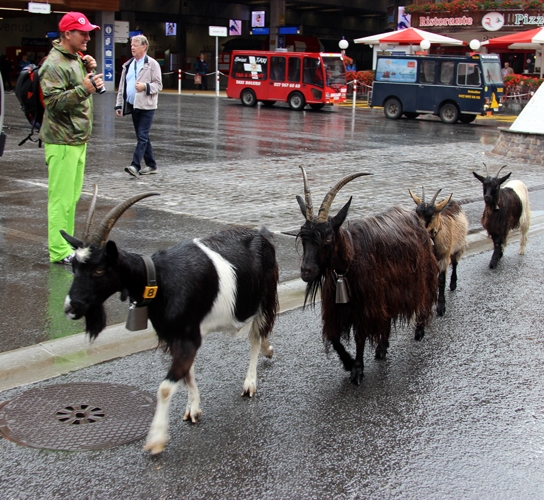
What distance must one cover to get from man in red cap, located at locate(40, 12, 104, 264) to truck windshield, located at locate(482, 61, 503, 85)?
66.8ft

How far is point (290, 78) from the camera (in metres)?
28.8

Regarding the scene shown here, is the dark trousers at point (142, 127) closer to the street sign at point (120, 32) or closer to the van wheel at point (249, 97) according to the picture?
the van wheel at point (249, 97)

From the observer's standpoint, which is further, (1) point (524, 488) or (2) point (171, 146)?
(2) point (171, 146)

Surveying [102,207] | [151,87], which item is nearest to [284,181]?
[151,87]

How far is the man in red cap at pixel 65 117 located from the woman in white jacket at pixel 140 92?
4.41 m

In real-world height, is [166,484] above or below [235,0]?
below

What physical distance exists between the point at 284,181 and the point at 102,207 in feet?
11.4

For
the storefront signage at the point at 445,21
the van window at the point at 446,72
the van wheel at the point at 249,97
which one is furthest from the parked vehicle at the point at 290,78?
the storefront signage at the point at 445,21

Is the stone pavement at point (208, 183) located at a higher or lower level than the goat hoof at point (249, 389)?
higher

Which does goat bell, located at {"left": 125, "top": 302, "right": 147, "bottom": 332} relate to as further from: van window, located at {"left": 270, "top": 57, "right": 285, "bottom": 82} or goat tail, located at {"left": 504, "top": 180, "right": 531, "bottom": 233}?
van window, located at {"left": 270, "top": 57, "right": 285, "bottom": 82}

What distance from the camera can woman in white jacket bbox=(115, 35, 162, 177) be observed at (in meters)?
11.1

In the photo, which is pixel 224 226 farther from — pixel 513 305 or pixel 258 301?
pixel 258 301

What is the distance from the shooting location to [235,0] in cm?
4881

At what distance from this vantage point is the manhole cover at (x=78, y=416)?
3828 millimetres
